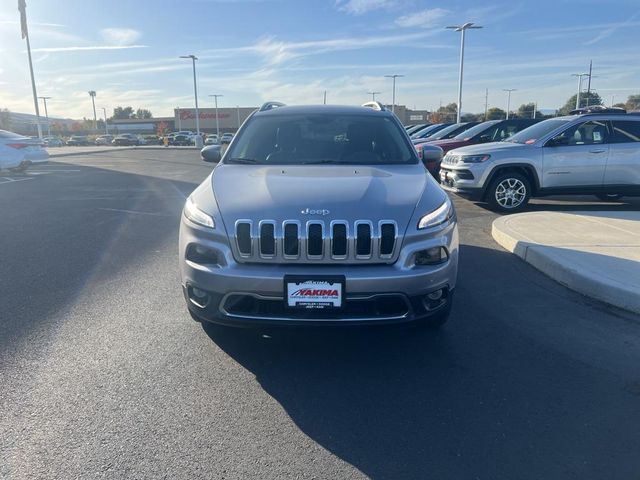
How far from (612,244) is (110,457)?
611 cm

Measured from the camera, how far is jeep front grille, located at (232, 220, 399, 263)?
3.16 m

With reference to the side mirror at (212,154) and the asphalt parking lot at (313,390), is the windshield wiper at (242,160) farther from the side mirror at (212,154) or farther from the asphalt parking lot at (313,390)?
the asphalt parking lot at (313,390)

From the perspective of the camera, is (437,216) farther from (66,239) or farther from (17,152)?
(17,152)

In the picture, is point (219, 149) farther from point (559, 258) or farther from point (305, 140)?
point (559, 258)

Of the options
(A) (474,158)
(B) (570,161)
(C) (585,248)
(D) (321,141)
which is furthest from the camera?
(A) (474,158)

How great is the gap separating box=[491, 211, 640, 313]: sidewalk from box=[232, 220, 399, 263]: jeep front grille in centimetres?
275

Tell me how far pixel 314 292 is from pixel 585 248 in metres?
4.39

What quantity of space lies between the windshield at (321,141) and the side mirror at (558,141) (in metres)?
5.28

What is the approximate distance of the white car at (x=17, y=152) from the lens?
55.3ft

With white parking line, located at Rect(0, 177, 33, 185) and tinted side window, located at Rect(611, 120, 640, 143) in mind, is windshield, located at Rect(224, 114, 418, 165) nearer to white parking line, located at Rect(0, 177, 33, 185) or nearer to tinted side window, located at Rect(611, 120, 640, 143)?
tinted side window, located at Rect(611, 120, 640, 143)

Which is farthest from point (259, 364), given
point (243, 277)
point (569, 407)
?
point (569, 407)

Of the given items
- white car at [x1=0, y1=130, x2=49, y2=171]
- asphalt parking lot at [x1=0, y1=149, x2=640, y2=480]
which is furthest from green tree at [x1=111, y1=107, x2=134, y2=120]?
asphalt parking lot at [x1=0, y1=149, x2=640, y2=480]

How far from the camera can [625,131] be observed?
9070mm

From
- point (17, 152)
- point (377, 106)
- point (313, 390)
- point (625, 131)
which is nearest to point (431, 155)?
point (377, 106)
